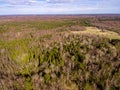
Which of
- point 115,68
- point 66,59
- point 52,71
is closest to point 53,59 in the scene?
point 66,59

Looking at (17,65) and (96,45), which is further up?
(96,45)

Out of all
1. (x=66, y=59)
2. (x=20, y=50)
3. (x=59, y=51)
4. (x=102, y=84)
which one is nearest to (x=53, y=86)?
(x=102, y=84)

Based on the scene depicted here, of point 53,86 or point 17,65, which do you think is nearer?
point 53,86

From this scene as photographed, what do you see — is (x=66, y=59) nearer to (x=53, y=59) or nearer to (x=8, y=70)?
(x=53, y=59)

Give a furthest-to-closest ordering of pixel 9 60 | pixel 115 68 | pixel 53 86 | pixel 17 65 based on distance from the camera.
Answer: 1. pixel 9 60
2. pixel 17 65
3. pixel 115 68
4. pixel 53 86

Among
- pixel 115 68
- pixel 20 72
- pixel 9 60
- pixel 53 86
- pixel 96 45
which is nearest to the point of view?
pixel 53 86

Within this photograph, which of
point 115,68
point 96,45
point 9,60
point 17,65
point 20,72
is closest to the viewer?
point 115,68

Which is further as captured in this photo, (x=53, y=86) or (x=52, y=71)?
(x=52, y=71)

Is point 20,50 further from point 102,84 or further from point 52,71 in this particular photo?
point 102,84

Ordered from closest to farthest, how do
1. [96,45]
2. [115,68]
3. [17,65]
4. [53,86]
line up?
[53,86]
[115,68]
[17,65]
[96,45]
